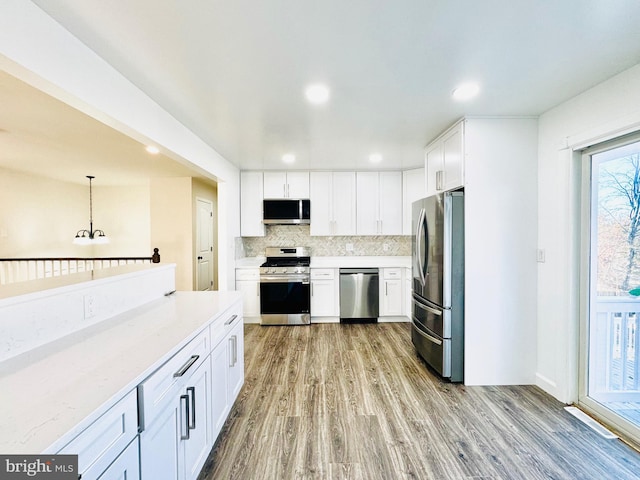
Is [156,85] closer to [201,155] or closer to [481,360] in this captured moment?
[201,155]

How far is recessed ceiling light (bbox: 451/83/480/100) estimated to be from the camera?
196 cm

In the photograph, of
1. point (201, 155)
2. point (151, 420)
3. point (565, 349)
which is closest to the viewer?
point (151, 420)

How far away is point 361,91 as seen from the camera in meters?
1.99

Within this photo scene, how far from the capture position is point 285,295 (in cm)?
423

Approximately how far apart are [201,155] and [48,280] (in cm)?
180

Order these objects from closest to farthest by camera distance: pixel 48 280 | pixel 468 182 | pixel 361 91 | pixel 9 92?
1. pixel 48 280
2. pixel 9 92
3. pixel 361 91
4. pixel 468 182

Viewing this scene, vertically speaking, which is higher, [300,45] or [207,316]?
[300,45]

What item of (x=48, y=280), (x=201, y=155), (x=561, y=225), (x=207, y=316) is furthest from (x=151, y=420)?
(x=561, y=225)

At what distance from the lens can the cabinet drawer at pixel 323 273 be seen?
4301mm

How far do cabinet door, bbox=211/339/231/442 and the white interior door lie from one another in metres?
3.00

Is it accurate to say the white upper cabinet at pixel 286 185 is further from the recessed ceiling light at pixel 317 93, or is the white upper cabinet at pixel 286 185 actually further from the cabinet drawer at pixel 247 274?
the recessed ceiling light at pixel 317 93

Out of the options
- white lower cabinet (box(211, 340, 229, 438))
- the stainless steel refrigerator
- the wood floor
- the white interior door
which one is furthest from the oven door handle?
white lower cabinet (box(211, 340, 229, 438))

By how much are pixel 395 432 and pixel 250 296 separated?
2.84 m

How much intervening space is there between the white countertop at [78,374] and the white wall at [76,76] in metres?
1.17
